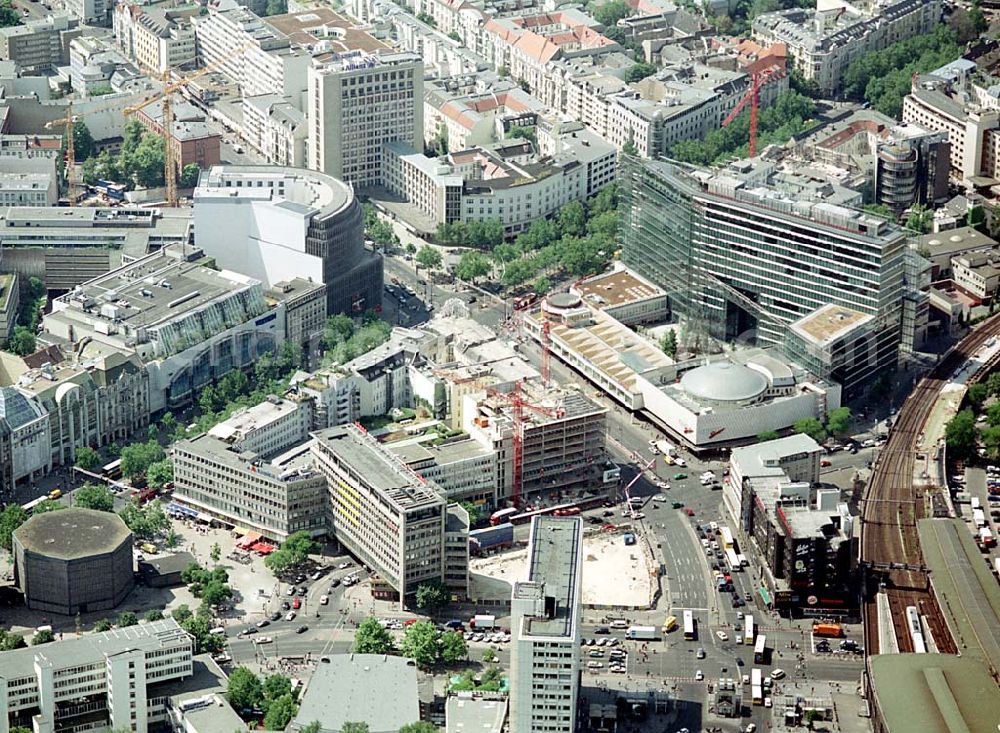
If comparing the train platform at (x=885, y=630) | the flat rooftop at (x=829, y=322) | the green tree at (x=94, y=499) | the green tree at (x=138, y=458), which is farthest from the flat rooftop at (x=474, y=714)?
the flat rooftop at (x=829, y=322)

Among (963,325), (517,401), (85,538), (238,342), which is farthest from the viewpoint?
(963,325)

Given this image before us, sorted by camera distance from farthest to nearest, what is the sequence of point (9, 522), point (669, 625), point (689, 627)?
point (9, 522)
point (669, 625)
point (689, 627)

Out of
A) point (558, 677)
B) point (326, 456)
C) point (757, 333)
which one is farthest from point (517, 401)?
point (558, 677)

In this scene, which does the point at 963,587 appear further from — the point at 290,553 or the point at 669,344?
the point at 290,553

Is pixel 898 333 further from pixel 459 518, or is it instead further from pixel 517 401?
pixel 459 518

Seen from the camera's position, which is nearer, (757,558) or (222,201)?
(757,558)

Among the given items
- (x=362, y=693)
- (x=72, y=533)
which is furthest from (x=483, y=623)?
(x=72, y=533)

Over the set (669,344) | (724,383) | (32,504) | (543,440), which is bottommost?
(32,504)
